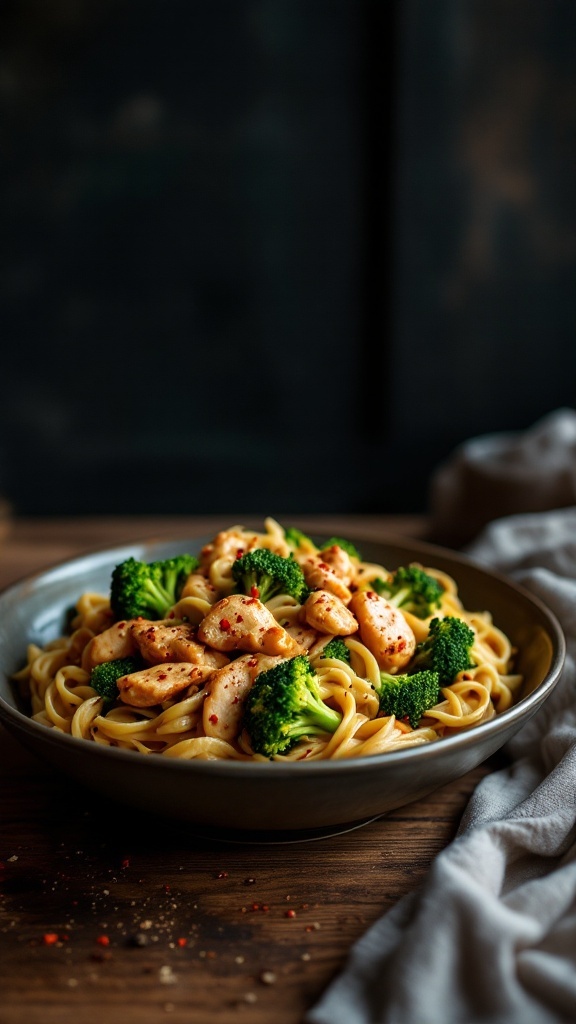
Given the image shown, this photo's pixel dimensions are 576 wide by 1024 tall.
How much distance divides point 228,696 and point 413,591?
85 centimetres

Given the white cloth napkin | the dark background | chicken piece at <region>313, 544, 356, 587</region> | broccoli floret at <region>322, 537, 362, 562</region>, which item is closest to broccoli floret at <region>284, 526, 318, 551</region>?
broccoli floret at <region>322, 537, 362, 562</region>

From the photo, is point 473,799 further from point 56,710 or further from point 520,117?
point 520,117

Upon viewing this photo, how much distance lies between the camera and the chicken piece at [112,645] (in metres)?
2.57

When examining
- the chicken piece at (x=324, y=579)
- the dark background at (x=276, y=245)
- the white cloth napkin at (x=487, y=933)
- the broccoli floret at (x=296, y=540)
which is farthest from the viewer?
the dark background at (x=276, y=245)

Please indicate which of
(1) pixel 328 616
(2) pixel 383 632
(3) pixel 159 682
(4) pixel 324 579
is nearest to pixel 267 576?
(4) pixel 324 579

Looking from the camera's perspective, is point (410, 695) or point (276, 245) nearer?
point (410, 695)

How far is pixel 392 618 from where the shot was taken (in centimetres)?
258

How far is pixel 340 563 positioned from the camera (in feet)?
9.37

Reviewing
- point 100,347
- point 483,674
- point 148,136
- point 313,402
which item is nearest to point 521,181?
point 313,402

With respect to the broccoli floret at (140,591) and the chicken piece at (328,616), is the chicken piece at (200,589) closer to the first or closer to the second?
the broccoli floret at (140,591)

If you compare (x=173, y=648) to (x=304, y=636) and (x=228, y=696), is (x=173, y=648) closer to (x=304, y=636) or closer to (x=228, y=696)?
(x=228, y=696)

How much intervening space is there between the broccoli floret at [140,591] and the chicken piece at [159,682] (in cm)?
37

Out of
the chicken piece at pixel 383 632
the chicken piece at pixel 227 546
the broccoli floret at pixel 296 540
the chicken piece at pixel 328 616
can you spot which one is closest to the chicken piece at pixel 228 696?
the chicken piece at pixel 328 616

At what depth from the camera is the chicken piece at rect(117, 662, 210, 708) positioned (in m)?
2.33
